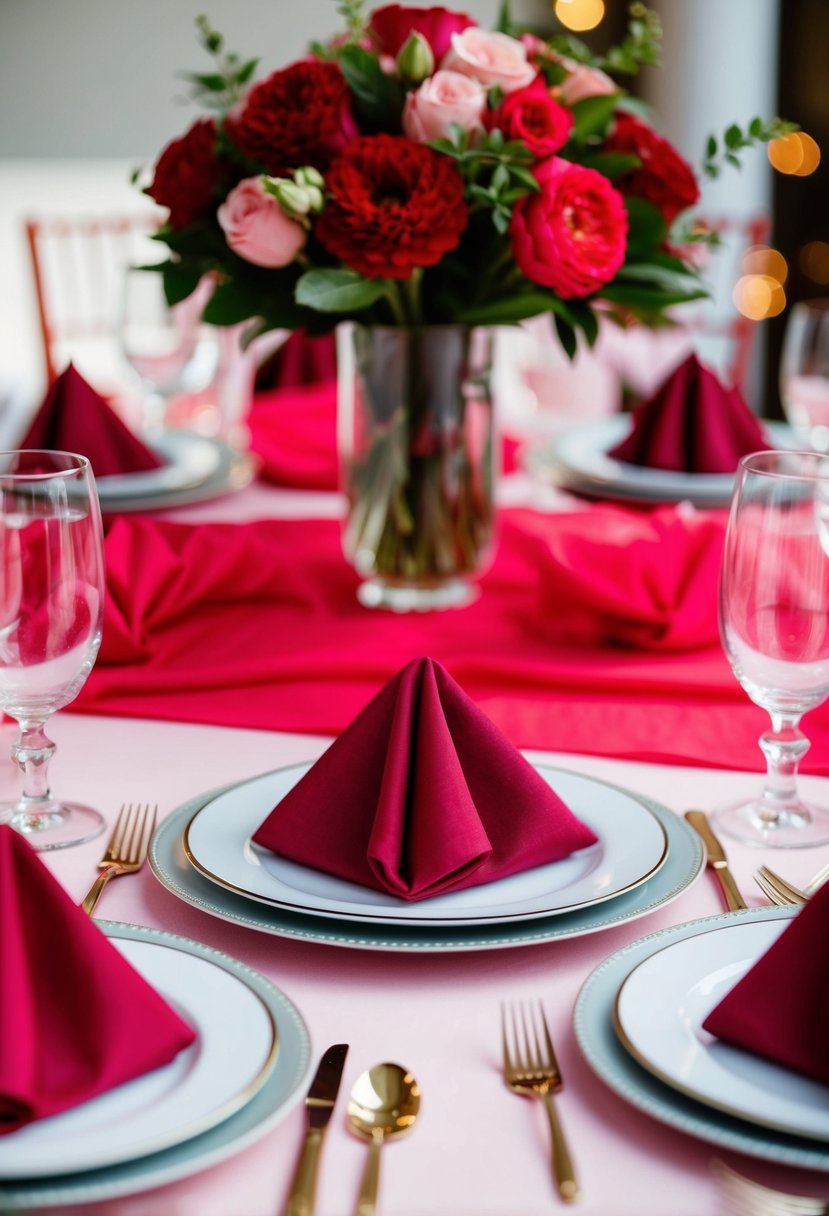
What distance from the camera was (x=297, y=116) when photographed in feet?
3.77

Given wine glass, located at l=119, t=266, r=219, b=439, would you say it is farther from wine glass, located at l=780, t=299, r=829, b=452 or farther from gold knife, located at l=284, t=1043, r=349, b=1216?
gold knife, located at l=284, t=1043, r=349, b=1216

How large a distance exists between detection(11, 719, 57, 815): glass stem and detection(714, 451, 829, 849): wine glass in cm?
45

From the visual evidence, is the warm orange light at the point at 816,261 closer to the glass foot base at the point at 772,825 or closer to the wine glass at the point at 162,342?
the wine glass at the point at 162,342

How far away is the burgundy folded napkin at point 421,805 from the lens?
732 millimetres

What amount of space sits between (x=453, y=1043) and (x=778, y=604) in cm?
37

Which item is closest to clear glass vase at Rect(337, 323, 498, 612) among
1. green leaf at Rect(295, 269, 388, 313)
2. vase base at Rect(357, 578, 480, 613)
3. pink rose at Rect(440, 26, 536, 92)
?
vase base at Rect(357, 578, 480, 613)

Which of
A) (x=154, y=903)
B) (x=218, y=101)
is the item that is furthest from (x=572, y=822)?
(x=218, y=101)

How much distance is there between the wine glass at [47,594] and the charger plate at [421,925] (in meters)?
0.13

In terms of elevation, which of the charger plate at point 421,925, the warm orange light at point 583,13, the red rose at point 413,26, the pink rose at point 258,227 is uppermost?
the warm orange light at point 583,13

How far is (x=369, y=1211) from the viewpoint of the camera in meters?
0.52

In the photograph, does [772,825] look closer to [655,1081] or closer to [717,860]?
[717,860]

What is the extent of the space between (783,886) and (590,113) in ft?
2.57

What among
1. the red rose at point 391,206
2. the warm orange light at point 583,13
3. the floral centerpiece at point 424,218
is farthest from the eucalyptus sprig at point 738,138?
the warm orange light at point 583,13

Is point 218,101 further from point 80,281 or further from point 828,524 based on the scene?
point 80,281
